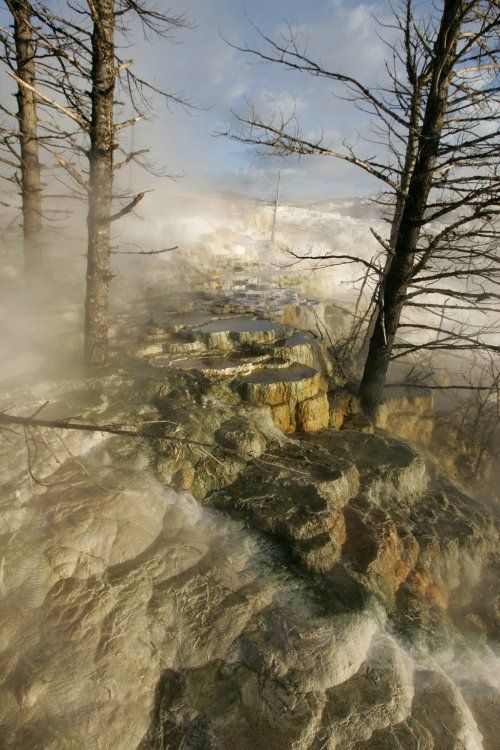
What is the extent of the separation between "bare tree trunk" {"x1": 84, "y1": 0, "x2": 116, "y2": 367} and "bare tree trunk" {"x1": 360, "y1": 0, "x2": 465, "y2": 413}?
11.2ft

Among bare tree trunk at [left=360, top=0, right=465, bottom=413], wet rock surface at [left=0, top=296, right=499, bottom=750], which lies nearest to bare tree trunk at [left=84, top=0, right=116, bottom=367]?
wet rock surface at [left=0, top=296, right=499, bottom=750]

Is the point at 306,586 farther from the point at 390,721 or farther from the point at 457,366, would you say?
the point at 457,366

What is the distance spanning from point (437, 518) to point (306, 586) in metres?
2.08

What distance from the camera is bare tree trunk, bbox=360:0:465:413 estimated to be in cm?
368

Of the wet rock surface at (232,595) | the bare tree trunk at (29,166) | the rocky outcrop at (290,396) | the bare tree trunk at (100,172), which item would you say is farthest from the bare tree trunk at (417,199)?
the bare tree trunk at (29,166)

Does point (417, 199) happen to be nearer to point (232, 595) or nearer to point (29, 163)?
point (232, 595)

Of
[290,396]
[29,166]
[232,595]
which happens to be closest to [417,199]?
[290,396]

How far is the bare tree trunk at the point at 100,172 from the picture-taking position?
13.3 feet

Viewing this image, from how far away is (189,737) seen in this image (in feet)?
7.39

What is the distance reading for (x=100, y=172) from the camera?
4.34 metres

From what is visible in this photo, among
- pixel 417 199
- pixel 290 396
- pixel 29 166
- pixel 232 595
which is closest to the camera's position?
pixel 232 595

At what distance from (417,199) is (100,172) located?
3672mm

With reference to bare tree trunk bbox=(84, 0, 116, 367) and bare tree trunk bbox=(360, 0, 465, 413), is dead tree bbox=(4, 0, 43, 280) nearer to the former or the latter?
bare tree trunk bbox=(84, 0, 116, 367)

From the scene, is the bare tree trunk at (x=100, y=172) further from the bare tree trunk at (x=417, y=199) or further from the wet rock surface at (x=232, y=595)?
the bare tree trunk at (x=417, y=199)
